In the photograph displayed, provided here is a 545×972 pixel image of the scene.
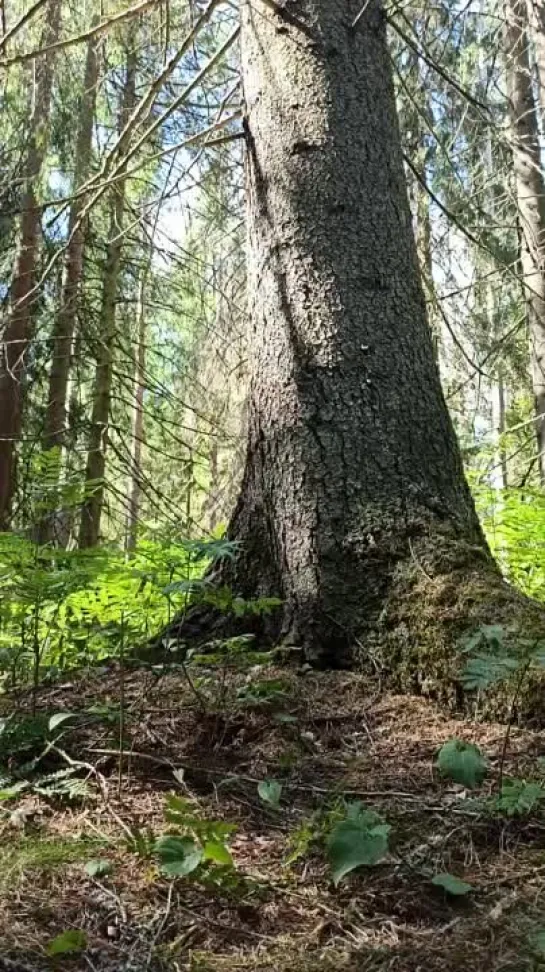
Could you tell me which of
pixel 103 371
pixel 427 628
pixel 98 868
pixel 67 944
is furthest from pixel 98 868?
pixel 103 371

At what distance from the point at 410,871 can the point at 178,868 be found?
516mm

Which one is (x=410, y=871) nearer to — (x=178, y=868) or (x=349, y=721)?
(x=178, y=868)

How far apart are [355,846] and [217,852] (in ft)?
0.95

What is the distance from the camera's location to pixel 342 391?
10.4ft

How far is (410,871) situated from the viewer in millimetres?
1817

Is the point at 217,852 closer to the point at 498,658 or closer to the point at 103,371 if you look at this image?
the point at 498,658

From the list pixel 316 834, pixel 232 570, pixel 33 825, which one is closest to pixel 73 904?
pixel 33 825

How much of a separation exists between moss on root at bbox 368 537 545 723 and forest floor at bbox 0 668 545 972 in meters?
0.09

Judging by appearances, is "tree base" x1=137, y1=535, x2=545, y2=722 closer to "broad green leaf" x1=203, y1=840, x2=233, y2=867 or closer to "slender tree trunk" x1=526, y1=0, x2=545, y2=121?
"broad green leaf" x1=203, y1=840, x2=233, y2=867

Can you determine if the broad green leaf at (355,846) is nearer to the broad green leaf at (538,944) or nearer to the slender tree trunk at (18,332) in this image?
the broad green leaf at (538,944)

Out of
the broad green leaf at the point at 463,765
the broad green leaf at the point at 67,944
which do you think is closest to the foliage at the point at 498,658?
the broad green leaf at the point at 463,765

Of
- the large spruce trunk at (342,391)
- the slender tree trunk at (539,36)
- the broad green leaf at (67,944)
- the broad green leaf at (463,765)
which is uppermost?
the slender tree trunk at (539,36)

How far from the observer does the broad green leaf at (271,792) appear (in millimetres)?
2068

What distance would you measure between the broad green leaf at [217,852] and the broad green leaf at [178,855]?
0.02 m
